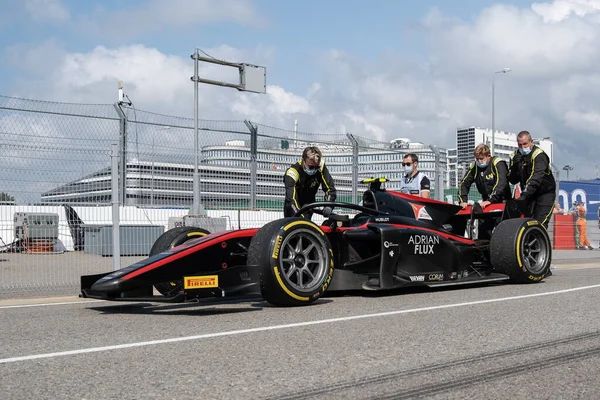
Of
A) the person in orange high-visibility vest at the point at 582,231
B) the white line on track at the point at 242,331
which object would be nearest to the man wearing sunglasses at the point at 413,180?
the white line on track at the point at 242,331

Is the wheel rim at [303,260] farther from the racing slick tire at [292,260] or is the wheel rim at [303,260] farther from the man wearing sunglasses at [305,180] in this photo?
the man wearing sunglasses at [305,180]

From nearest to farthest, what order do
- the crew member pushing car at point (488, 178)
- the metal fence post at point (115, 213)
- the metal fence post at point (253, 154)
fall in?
the metal fence post at point (115, 213), the crew member pushing car at point (488, 178), the metal fence post at point (253, 154)

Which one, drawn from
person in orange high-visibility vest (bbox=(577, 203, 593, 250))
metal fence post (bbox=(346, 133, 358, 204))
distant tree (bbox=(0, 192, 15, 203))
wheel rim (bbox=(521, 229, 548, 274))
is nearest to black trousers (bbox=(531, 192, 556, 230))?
wheel rim (bbox=(521, 229, 548, 274))

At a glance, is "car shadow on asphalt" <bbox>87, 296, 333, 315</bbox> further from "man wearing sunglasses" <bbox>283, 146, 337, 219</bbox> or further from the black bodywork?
"man wearing sunglasses" <bbox>283, 146, 337, 219</bbox>

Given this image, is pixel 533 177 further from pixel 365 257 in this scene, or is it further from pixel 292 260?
pixel 292 260

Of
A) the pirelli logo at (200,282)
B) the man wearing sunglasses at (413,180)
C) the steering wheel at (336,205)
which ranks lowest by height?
the pirelli logo at (200,282)

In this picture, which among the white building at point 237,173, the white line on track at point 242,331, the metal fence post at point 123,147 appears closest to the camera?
the white line on track at point 242,331

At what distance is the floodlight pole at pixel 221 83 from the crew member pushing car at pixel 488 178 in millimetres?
4764

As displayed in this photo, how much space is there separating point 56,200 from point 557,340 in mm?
7855

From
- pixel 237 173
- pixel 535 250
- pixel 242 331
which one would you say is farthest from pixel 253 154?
pixel 242 331

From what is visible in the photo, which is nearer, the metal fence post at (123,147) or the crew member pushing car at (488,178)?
the crew member pushing car at (488,178)

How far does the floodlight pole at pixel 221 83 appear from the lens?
12508 millimetres

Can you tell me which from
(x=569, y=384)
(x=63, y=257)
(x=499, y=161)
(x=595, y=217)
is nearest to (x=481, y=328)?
(x=569, y=384)

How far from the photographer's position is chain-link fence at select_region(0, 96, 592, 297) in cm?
995
